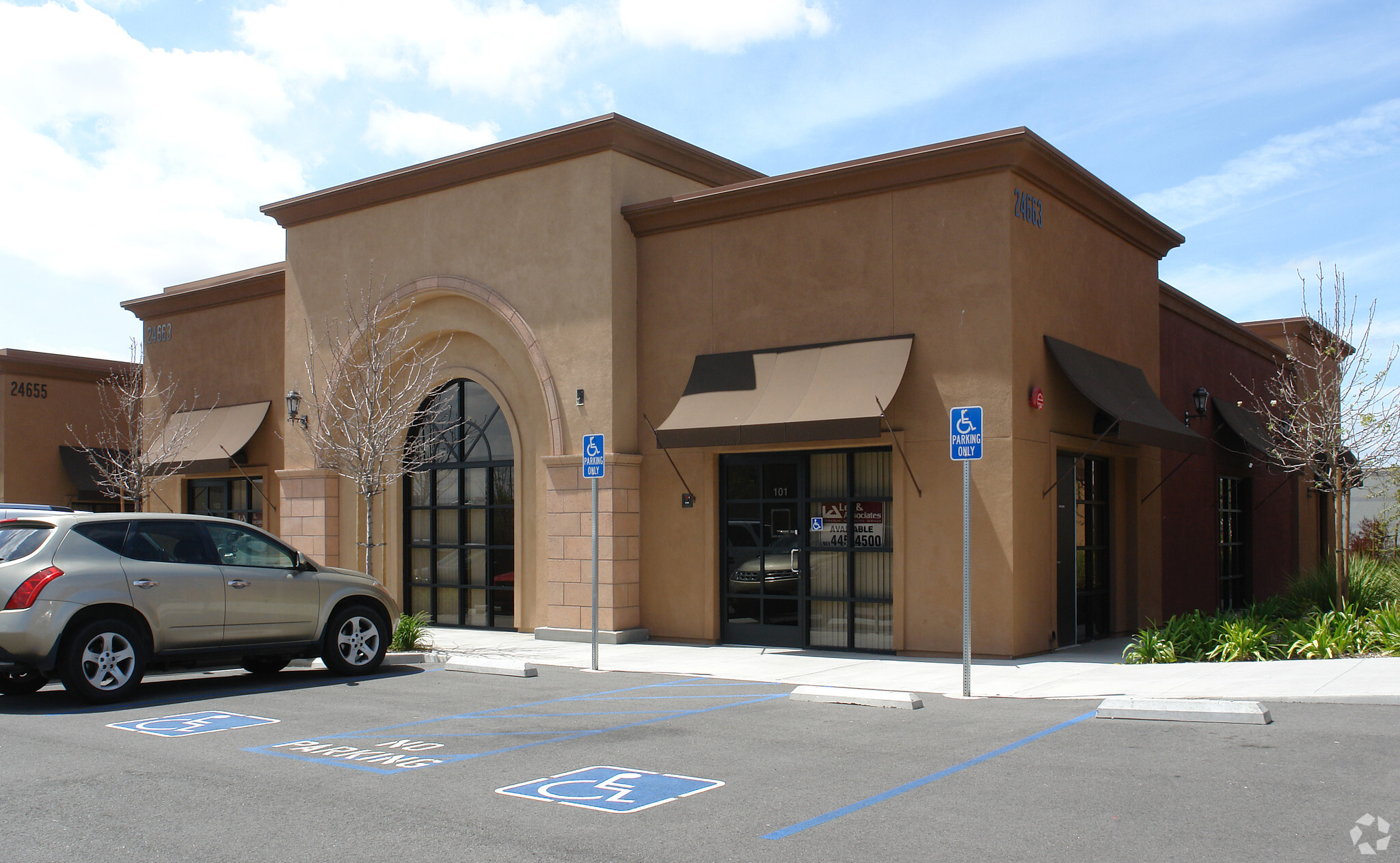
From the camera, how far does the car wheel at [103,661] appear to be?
10.2 metres

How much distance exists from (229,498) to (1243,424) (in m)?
→ 19.7

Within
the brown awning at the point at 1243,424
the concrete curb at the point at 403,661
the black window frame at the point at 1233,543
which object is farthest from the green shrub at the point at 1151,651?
the concrete curb at the point at 403,661

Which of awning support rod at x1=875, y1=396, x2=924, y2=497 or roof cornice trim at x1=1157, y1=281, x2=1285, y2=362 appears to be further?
roof cornice trim at x1=1157, y1=281, x2=1285, y2=362

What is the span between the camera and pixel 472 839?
5.82 meters

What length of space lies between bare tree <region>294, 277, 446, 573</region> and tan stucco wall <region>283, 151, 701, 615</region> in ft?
0.98

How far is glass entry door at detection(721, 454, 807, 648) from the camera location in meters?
15.3

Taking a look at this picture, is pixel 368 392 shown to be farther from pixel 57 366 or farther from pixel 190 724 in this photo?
pixel 57 366

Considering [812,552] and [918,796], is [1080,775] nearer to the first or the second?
[918,796]

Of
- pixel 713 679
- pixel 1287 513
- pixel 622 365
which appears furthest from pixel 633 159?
pixel 1287 513

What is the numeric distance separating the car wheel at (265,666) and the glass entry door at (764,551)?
5.96m

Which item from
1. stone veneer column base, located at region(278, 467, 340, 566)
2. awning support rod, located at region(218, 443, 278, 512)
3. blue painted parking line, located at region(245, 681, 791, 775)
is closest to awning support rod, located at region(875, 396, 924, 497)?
blue painted parking line, located at region(245, 681, 791, 775)

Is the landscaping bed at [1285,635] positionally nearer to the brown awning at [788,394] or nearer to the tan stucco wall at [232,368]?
the brown awning at [788,394]

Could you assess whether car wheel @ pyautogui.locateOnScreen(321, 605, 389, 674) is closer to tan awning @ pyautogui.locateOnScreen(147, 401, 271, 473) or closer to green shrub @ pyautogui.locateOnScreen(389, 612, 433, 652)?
green shrub @ pyautogui.locateOnScreen(389, 612, 433, 652)

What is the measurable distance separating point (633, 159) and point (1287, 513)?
17.1m
